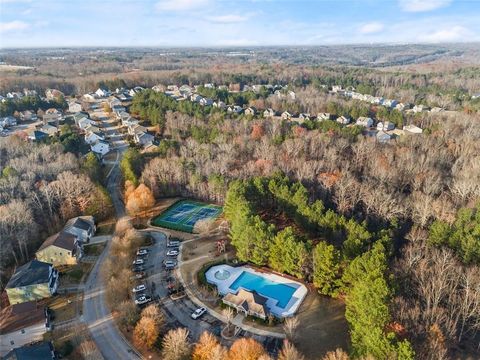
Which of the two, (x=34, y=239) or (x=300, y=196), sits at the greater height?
(x=300, y=196)

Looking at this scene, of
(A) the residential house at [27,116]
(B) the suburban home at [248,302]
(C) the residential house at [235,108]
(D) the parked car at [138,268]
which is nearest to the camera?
(B) the suburban home at [248,302]

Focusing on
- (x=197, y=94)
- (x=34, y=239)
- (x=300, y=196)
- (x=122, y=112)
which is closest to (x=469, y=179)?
(x=300, y=196)

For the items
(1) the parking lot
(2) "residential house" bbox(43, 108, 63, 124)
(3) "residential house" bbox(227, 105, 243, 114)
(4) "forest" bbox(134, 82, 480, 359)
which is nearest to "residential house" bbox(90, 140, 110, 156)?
(4) "forest" bbox(134, 82, 480, 359)

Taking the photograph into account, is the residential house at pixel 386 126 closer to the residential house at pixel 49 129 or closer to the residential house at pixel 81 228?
the residential house at pixel 81 228

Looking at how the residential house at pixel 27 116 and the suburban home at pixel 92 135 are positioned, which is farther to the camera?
the residential house at pixel 27 116

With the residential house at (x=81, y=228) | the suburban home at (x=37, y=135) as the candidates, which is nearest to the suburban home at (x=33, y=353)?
the residential house at (x=81, y=228)

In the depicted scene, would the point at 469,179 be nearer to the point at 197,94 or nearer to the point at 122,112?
the point at 122,112

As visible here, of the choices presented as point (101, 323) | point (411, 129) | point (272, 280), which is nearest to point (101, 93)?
point (411, 129)
